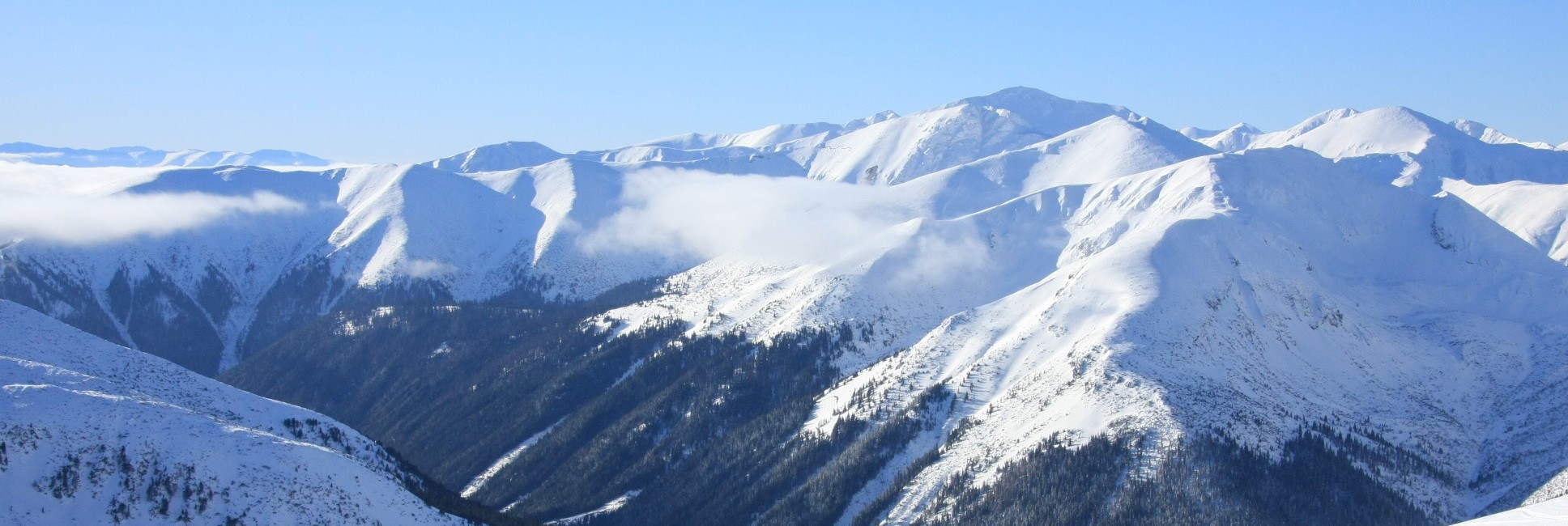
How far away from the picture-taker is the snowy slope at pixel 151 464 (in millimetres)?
102812

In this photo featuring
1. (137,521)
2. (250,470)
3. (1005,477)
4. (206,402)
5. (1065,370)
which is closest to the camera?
(137,521)

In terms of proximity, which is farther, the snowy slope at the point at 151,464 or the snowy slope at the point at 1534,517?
the snowy slope at the point at 151,464

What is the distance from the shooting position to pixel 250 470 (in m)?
111

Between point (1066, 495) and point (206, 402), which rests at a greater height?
point (206, 402)

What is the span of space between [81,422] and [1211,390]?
505 ft

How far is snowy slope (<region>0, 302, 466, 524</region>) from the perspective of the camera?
103m

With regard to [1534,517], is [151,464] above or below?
below

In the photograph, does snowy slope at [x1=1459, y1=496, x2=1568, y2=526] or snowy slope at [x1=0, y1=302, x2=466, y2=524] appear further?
snowy slope at [x1=0, y1=302, x2=466, y2=524]

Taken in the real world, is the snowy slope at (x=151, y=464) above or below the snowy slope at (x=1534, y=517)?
below

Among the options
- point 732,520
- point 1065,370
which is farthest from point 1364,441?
point 732,520

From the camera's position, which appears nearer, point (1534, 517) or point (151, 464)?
point (1534, 517)

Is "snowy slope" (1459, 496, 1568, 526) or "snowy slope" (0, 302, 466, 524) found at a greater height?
"snowy slope" (1459, 496, 1568, 526)

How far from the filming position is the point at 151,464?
10756 centimetres

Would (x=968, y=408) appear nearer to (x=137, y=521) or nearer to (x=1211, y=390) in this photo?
(x=1211, y=390)
